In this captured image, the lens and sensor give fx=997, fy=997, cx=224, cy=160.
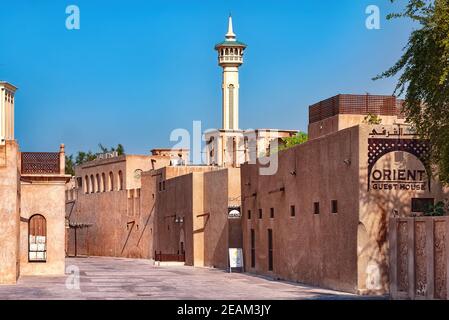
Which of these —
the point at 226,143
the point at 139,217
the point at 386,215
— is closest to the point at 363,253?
the point at 386,215

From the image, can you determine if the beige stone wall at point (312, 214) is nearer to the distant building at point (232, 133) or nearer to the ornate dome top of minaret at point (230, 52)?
the distant building at point (232, 133)

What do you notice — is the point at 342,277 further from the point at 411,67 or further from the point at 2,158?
the point at 2,158

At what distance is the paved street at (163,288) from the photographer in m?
29.1

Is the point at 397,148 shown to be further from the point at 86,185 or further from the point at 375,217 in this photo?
the point at 86,185

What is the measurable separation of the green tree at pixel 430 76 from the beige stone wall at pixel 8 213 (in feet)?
42.9

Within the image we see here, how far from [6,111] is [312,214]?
40.0 feet

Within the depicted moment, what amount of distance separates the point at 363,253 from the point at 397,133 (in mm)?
3758

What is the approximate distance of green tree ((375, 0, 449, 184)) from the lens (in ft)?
84.7

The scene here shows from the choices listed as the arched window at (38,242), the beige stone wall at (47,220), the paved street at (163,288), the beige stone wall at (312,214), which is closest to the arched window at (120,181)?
the beige stone wall at (312,214)

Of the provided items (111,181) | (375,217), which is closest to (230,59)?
(111,181)

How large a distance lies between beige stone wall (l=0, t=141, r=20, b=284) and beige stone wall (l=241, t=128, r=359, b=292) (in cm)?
1010

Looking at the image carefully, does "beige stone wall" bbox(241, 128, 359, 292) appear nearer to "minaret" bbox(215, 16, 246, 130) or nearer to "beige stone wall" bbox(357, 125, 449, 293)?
"beige stone wall" bbox(357, 125, 449, 293)

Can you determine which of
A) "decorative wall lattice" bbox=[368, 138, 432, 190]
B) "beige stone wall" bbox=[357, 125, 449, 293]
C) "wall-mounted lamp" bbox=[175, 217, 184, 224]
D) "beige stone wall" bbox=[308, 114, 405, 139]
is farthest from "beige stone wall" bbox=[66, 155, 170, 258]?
"decorative wall lattice" bbox=[368, 138, 432, 190]
